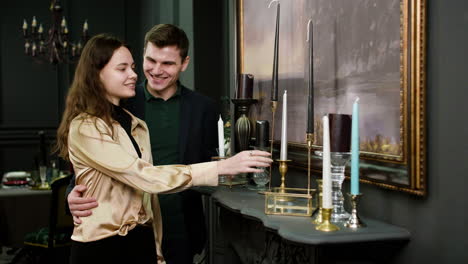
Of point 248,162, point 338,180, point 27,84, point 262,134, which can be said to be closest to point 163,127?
point 262,134

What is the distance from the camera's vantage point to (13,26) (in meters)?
6.86

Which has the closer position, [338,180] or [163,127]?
[338,180]

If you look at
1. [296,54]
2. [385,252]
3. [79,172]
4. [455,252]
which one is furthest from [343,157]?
[79,172]

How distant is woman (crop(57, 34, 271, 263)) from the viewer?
71.2 inches

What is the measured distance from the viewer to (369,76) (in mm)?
1556

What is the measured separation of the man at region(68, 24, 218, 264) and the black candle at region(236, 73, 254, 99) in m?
0.39

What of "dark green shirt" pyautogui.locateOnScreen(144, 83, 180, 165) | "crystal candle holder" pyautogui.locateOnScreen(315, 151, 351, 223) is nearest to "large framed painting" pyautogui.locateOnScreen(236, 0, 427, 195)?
"crystal candle holder" pyautogui.locateOnScreen(315, 151, 351, 223)

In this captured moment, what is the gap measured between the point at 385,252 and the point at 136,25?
6.64 m

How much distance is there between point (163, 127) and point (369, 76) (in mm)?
1345

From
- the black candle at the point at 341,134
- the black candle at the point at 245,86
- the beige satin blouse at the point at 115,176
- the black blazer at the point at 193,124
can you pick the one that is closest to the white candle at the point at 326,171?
the black candle at the point at 341,134

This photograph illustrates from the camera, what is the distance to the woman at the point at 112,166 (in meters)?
1.81

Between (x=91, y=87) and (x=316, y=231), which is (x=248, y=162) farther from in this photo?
(x=91, y=87)

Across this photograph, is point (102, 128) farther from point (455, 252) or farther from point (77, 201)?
point (455, 252)

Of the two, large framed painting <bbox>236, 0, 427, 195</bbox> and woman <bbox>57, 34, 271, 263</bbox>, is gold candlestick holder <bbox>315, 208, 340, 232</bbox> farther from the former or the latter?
woman <bbox>57, 34, 271, 263</bbox>
